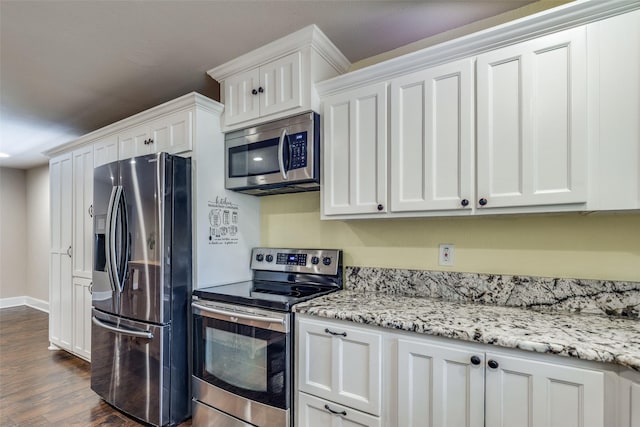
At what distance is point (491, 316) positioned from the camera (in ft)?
4.83

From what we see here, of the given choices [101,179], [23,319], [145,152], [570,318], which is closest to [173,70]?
[145,152]

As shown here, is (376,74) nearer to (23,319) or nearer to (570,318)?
(570,318)

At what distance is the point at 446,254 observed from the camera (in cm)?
188

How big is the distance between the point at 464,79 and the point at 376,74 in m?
0.46

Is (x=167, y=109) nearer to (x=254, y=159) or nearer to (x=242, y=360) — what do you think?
(x=254, y=159)

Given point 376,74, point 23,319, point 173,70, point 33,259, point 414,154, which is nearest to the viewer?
point 414,154

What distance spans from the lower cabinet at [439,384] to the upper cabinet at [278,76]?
4.28 ft

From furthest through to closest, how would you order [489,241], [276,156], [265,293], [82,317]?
1. [82,317]
2. [276,156]
3. [265,293]
4. [489,241]

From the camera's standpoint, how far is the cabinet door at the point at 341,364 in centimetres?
146

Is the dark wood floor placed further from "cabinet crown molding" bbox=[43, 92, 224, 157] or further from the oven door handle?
"cabinet crown molding" bbox=[43, 92, 224, 157]

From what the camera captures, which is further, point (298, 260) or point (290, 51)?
point (298, 260)

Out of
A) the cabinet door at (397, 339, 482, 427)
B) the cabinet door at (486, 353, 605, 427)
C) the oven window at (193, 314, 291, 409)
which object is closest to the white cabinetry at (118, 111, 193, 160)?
the oven window at (193, 314, 291, 409)

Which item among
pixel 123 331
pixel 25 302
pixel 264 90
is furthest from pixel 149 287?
pixel 25 302

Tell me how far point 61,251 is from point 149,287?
2078 mm
